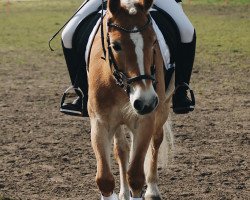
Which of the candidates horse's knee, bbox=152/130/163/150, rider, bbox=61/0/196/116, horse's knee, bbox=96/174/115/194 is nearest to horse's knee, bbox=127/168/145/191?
horse's knee, bbox=96/174/115/194

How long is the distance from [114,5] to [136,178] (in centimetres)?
161

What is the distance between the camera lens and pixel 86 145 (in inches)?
314

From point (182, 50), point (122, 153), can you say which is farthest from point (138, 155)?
point (182, 50)

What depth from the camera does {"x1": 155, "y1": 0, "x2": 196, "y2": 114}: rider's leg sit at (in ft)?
20.7

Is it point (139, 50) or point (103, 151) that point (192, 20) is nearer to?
point (103, 151)

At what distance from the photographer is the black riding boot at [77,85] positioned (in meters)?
6.10

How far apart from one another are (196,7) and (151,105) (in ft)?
82.4

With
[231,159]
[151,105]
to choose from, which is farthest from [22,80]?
[151,105]

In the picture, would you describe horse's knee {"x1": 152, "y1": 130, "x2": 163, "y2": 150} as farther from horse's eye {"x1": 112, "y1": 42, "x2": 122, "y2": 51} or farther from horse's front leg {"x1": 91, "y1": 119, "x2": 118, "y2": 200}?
horse's eye {"x1": 112, "y1": 42, "x2": 122, "y2": 51}

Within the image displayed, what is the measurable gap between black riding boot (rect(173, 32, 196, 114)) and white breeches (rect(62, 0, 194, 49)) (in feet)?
0.54

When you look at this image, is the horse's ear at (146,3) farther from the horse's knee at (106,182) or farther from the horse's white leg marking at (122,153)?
the horse's white leg marking at (122,153)

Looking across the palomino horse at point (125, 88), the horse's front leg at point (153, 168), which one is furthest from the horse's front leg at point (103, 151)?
the horse's front leg at point (153, 168)

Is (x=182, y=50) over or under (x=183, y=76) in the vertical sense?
over

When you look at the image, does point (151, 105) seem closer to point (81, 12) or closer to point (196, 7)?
point (81, 12)
